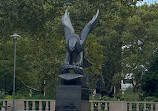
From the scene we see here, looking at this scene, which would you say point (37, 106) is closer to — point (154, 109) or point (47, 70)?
point (47, 70)

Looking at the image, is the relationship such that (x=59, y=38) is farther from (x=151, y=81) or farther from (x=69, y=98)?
(x=69, y=98)

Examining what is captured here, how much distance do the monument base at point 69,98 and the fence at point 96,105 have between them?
29.9ft

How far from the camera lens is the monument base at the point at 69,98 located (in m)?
19.5

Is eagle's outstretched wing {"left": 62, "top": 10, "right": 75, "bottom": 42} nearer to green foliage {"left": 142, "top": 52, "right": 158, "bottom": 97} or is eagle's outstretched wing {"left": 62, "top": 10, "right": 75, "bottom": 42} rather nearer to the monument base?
the monument base

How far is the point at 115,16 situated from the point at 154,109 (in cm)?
1254

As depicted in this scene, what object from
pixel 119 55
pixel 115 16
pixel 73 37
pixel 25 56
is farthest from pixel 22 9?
pixel 73 37

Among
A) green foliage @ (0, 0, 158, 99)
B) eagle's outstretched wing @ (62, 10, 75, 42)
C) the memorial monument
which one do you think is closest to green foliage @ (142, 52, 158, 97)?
green foliage @ (0, 0, 158, 99)

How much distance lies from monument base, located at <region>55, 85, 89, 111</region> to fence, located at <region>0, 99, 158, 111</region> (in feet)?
29.9

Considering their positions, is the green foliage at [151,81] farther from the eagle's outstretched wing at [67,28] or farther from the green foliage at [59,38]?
the eagle's outstretched wing at [67,28]

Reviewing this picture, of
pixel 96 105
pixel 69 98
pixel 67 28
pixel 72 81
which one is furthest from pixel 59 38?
pixel 69 98

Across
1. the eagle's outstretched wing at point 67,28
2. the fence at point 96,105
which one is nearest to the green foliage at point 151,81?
the fence at point 96,105

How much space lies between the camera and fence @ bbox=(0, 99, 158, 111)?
94.5ft

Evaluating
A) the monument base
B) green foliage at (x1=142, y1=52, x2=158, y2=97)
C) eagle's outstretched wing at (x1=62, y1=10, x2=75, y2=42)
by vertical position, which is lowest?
the monument base

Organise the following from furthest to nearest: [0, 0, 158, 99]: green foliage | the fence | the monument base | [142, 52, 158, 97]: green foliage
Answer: [0, 0, 158, 99]: green foliage < [142, 52, 158, 97]: green foliage < the fence < the monument base
